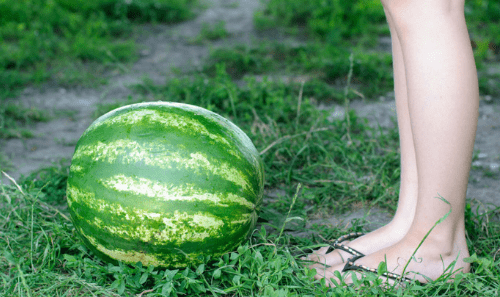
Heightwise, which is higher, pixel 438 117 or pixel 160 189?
pixel 438 117

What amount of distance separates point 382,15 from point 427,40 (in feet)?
15.4

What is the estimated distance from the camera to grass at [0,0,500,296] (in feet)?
5.41

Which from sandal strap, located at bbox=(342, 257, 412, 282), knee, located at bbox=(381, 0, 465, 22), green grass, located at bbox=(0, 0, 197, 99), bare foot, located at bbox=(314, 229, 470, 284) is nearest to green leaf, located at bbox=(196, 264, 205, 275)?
bare foot, located at bbox=(314, 229, 470, 284)

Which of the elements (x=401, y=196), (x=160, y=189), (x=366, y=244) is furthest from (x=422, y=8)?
(x=160, y=189)

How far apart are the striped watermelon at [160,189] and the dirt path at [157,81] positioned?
0.78 meters

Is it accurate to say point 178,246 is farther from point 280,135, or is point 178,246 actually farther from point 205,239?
point 280,135

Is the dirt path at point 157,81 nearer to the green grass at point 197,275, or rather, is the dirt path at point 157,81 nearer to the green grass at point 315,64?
the green grass at point 315,64

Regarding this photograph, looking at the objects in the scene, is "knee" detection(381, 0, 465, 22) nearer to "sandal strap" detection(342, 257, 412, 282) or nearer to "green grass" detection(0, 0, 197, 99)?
"sandal strap" detection(342, 257, 412, 282)

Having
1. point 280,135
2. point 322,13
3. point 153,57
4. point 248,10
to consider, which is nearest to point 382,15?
point 322,13

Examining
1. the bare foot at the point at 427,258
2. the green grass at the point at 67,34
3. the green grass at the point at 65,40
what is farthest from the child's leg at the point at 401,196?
the green grass at the point at 67,34

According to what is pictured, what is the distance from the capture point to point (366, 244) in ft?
6.14

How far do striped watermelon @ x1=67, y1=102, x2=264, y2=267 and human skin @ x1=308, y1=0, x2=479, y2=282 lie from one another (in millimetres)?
631

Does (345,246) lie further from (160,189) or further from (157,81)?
(157,81)

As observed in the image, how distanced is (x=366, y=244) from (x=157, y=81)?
2844mm
